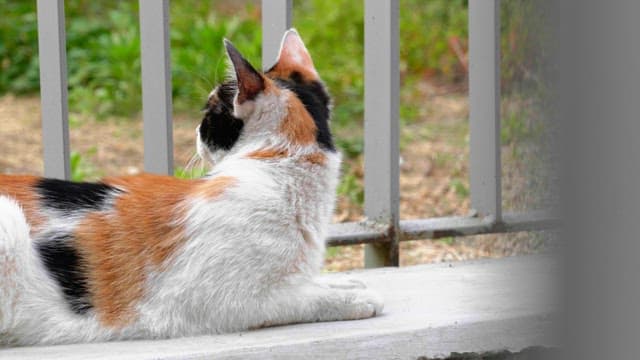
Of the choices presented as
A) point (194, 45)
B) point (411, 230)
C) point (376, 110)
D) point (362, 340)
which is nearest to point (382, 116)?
point (376, 110)

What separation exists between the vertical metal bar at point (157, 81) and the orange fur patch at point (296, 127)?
1.86 ft

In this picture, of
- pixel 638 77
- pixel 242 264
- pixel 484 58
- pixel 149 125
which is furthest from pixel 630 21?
pixel 484 58

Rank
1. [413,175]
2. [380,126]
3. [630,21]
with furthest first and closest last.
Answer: [413,175] → [380,126] → [630,21]

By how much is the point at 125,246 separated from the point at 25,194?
0.78ft

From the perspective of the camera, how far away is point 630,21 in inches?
19.6

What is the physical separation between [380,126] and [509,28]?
232cm

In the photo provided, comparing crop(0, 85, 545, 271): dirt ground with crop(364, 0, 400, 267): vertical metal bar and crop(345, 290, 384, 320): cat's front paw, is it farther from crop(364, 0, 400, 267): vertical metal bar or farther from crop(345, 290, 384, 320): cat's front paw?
crop(345, 290, 384, 320): cat's front paw

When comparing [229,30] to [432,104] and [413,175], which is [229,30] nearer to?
[432,104]

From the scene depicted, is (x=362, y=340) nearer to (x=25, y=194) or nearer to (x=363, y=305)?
(x=363, y=305)

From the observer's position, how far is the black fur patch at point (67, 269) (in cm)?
203

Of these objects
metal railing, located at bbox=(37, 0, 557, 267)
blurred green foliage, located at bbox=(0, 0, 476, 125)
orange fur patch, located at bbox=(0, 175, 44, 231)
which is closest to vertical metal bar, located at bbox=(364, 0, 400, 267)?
metal railing, located at bbox=(37, 0, 557, 267)

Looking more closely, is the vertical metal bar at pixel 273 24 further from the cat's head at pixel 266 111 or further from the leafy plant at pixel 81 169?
the leafy plant at pixel 81 169

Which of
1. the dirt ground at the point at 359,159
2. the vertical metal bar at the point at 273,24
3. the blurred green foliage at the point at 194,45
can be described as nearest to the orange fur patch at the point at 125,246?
the vertical metal bar at the point at 273,24

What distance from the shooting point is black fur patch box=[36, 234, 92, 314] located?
2.03 m
